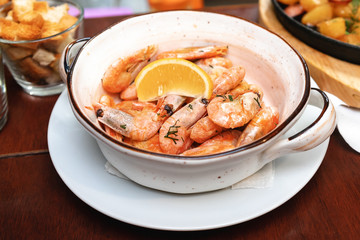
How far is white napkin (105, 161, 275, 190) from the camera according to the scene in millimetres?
902

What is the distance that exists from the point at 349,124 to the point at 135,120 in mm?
737

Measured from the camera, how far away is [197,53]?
1.25 metres

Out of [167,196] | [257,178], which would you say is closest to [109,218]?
[167,196]

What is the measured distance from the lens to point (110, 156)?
0.88 m

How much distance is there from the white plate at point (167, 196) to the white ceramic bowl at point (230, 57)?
0.12 feet

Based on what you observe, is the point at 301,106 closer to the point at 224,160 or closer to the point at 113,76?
the point at 224,160

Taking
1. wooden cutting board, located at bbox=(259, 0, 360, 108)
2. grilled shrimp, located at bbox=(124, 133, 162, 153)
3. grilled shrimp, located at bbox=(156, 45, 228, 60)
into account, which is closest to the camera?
grilled shrimp, located at bbox=(124, 133, 162, 153)

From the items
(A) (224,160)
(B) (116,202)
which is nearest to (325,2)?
(A) (224,160)

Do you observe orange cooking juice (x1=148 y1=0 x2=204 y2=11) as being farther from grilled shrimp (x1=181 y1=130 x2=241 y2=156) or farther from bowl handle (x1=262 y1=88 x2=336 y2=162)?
bowl handle (x1=262 y1=88 x2=336 y2=162)

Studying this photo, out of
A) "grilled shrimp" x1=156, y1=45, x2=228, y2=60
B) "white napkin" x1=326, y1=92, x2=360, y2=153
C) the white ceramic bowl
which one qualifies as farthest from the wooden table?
"grilled shrimp" x1=156, y1=45, x2=228, y2=60

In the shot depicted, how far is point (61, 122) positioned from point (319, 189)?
0.83 meters

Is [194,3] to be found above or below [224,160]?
below

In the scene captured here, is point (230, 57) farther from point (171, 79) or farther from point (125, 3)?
point (125, 3)

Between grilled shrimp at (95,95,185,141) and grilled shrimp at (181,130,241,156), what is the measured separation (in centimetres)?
16
